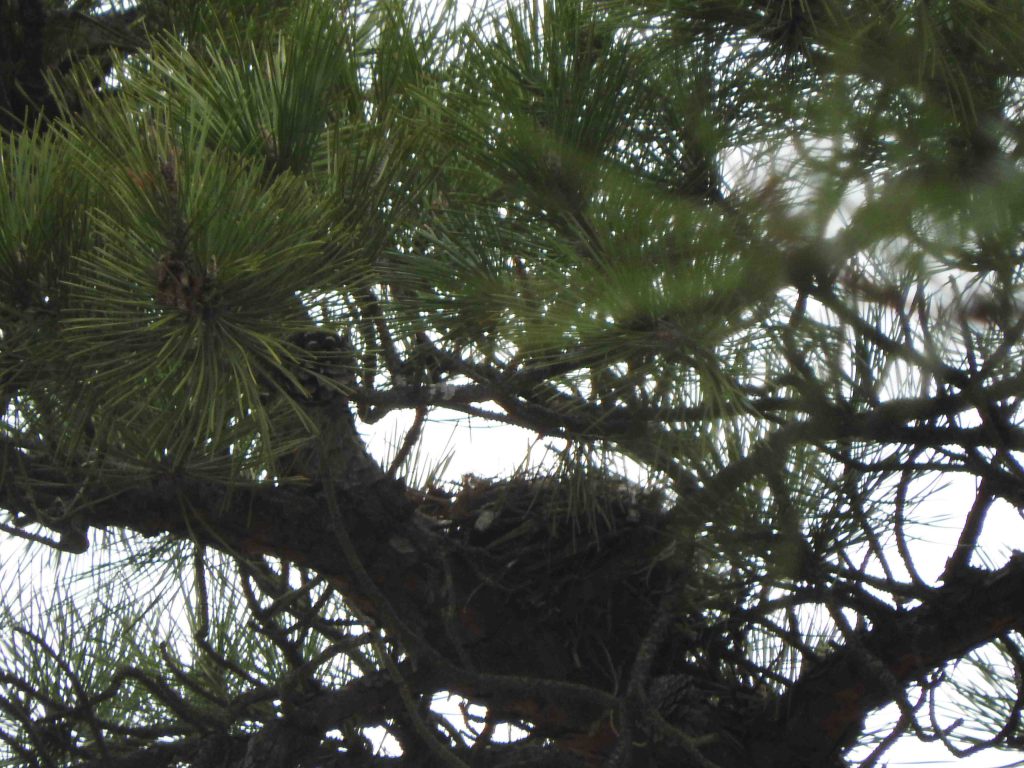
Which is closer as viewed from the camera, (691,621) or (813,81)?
(813,81)

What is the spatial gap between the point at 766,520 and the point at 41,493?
27.0 inches

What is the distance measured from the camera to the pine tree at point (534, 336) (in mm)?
719

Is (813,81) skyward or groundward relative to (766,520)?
skyward

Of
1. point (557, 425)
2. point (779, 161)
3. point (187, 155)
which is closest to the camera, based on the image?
point (187, 155)

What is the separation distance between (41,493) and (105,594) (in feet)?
1.04

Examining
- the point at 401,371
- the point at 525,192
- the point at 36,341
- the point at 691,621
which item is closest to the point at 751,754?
the point at 691,621

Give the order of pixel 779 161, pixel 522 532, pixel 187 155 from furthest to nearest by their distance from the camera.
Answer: pixel 522 532 < pixel 779 161 < pixel 187 155

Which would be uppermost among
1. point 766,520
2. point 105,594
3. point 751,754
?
point 105,594

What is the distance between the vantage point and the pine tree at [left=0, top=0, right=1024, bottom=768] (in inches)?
28.3

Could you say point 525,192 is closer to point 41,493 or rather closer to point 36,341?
point 36,341

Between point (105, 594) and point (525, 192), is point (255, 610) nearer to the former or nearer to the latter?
point (105, 594)

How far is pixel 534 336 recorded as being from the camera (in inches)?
31.0

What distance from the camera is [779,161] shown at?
87 centimetres

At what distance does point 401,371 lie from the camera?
0.97 m
